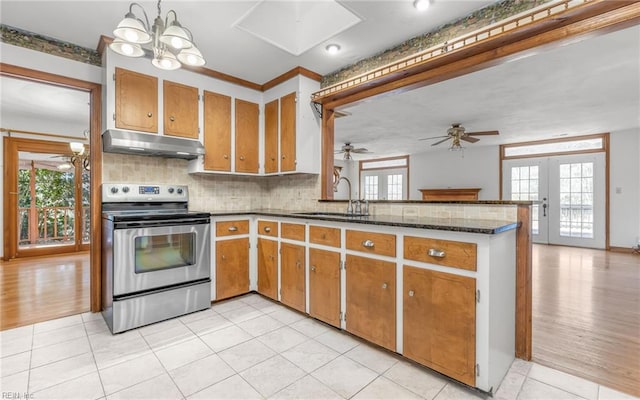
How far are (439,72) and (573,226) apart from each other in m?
6.53

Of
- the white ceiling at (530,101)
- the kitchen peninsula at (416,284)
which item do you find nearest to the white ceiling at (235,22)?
the white ceiling at (530,101)

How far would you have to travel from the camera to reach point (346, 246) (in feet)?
7.47

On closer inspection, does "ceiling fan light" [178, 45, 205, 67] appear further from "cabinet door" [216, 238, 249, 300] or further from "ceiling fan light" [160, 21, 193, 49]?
"cabinet door" [216, 238, 249, 300]

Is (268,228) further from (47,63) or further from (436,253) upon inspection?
(47,63)

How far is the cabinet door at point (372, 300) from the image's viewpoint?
6.50 ft

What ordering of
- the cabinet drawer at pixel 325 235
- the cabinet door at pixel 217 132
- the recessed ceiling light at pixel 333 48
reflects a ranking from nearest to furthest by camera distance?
the cabinet drawer at pixel 325 235, the recessed ceiling light at pixel 333 48, the cabinet door at pixel 217 132

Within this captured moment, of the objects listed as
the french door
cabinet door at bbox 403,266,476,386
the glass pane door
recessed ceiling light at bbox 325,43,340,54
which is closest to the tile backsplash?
cabinet door at bbox 403,266,476,386

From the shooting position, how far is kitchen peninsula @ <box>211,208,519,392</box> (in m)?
1.58

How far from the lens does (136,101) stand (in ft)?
9.11

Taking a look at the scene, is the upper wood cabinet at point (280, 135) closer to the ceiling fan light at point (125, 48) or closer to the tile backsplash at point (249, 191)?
the tile backsplash at point (249, 191)

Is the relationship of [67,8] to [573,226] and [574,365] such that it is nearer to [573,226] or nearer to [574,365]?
[574,365]

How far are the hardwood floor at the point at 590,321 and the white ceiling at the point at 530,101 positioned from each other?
8.16 ft

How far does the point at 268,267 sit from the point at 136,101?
2037 millimetres

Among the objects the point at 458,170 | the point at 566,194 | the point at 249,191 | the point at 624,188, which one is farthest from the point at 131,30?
the point at 624,188
